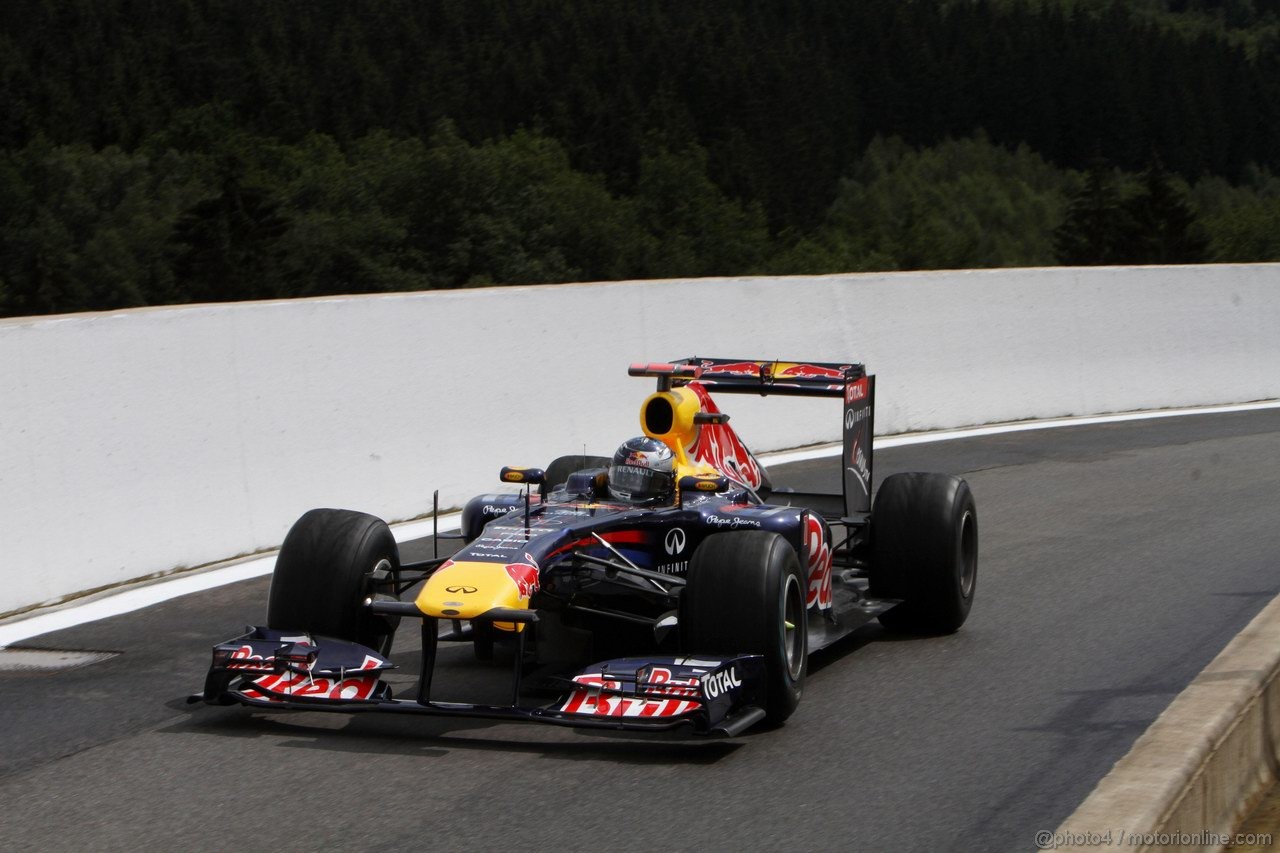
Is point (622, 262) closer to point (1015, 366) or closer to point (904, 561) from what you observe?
point (1015, 366)

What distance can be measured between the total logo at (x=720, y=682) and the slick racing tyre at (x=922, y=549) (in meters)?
2.16

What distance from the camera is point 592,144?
83.4m

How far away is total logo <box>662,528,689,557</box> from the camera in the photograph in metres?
7.62

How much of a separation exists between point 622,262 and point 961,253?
2584cm

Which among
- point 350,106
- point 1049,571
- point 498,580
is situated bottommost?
point 1049,571

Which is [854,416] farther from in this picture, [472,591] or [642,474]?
[472,591]

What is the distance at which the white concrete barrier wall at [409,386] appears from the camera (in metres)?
9.45

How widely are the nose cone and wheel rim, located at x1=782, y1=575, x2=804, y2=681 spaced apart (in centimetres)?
110

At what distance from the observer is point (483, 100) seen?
8288cm

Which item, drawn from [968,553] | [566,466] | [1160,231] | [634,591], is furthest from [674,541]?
[1160,231]

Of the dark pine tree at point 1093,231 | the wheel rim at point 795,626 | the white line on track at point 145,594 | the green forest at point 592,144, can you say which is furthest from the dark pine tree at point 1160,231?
the wheel rim at point 795,626

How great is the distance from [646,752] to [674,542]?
51.8 inches

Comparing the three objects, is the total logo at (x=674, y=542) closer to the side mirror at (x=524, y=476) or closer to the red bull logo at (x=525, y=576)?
the side mirror at (x=524, y=476)

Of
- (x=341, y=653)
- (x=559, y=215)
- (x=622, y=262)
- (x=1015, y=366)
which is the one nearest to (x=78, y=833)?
(x=341, y=653)
